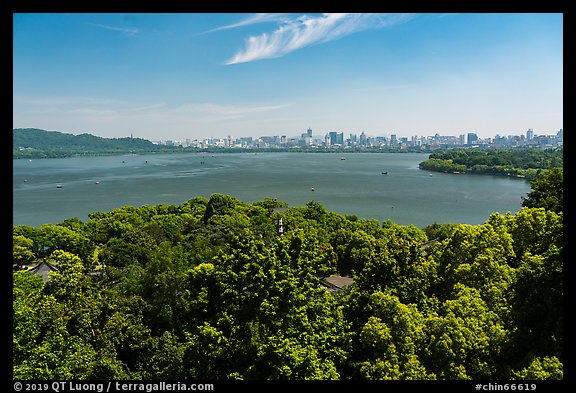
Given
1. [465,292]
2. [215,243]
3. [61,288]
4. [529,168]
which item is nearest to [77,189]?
[215,243]

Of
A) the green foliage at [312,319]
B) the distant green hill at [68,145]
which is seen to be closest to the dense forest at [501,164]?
the green foliage at [312,319]

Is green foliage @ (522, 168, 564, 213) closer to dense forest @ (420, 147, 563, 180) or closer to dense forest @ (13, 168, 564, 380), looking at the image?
dense forest @ (13, 168, 564, 380)

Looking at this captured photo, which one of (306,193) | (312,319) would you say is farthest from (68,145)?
(312,319)

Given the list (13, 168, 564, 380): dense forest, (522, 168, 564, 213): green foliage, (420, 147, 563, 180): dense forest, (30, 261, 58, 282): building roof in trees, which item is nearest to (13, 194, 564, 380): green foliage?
(13, 168, 564, 380): dense forest

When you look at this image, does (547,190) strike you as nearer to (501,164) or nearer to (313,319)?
(313,319)

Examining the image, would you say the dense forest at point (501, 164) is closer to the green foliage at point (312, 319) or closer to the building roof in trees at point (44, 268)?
the green foliage at point (312, 319)

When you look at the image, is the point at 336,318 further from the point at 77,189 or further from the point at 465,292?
the point at 77,189

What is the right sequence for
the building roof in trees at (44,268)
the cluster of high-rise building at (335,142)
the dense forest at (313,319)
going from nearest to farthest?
the dense forest at (313,319) < the building roof in trees at (44,268) < the cluster of high-rise building at (335,142)
